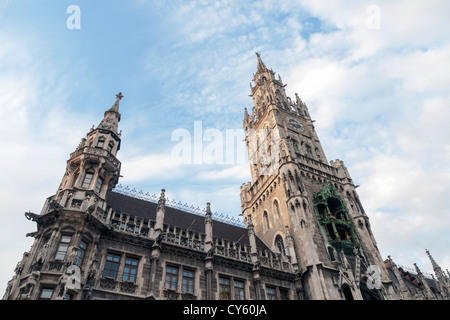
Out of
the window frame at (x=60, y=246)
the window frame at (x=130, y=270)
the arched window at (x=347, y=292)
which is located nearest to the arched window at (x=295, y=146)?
the arched window at (x=347, y=292)

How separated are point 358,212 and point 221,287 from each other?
17.2 meters

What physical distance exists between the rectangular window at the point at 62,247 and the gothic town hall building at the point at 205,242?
0.07 m

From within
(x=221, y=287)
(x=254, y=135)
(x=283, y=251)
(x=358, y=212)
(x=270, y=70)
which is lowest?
(x=221, y=287)

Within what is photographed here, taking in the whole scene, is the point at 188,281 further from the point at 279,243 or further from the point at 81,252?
the point at 279,243

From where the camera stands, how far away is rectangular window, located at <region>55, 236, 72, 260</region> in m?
18.7

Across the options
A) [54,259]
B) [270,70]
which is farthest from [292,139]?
[54,259]

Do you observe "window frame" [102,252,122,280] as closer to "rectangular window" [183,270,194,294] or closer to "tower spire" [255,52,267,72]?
"rectangular window" [183,270,194,294]

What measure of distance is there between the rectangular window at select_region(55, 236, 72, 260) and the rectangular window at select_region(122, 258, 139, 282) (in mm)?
3760

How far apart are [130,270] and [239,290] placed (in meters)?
8.00

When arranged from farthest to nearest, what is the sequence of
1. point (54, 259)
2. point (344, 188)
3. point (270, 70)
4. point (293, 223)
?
point (270, 70) < point (344, 188) < point (293, 223) < point (54, 259)

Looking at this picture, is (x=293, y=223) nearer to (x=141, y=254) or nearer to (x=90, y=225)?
(x=141, y=254)

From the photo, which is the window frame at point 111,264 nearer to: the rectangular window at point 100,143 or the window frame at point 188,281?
the window frame at point 188,281

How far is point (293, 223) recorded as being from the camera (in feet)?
95.9

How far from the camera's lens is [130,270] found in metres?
20.7
